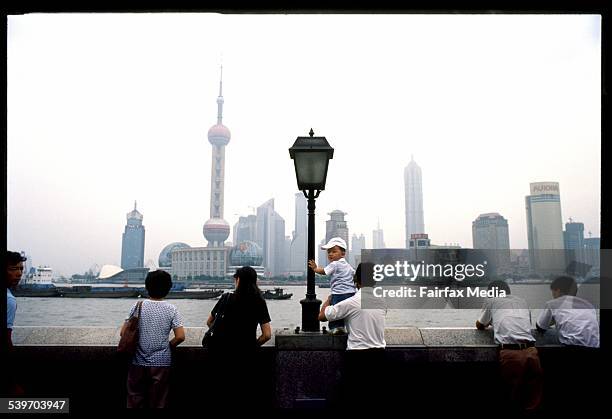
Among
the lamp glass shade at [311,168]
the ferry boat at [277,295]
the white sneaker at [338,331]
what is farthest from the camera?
the ferry boat at [277,295]

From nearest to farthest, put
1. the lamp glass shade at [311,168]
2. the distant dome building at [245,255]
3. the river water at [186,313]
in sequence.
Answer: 1. the lamp glass shade at [311,168]
2. the river water at [186,313]
3. the distant dome building at [245,255]

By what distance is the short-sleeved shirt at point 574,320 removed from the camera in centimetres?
498

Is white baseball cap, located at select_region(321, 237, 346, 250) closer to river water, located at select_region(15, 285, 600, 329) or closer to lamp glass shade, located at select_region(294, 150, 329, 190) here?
lamp glass shade, located at select_region(294, 150, 329, 190)

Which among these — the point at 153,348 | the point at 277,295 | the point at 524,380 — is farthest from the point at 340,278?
the point at 277,295

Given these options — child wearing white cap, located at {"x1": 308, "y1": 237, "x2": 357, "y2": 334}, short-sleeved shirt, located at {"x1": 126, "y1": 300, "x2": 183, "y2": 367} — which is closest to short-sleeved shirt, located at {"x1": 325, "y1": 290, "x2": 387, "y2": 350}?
child wearing white cap, located at {"x1": 308, "y1": 237, "x2": 357, "y2": 334}

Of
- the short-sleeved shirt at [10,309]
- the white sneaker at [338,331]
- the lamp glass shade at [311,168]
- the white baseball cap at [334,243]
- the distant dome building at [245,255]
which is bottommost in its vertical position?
the white sneaker at [338,331]

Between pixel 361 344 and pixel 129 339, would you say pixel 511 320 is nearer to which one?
pixel 361 344

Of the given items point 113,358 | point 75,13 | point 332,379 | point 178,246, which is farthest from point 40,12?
point 178,246

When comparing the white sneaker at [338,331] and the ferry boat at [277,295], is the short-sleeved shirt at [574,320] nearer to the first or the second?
the white sneaker at [338,331]

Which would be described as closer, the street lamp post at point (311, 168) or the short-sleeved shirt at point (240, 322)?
the short-sleeved shirt at point (240, 322)

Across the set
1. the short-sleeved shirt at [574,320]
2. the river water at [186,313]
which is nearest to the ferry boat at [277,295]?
the river water at [186,313]

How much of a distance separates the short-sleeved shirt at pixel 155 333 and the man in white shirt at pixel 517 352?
3.10 metres

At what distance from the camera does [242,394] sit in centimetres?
440
